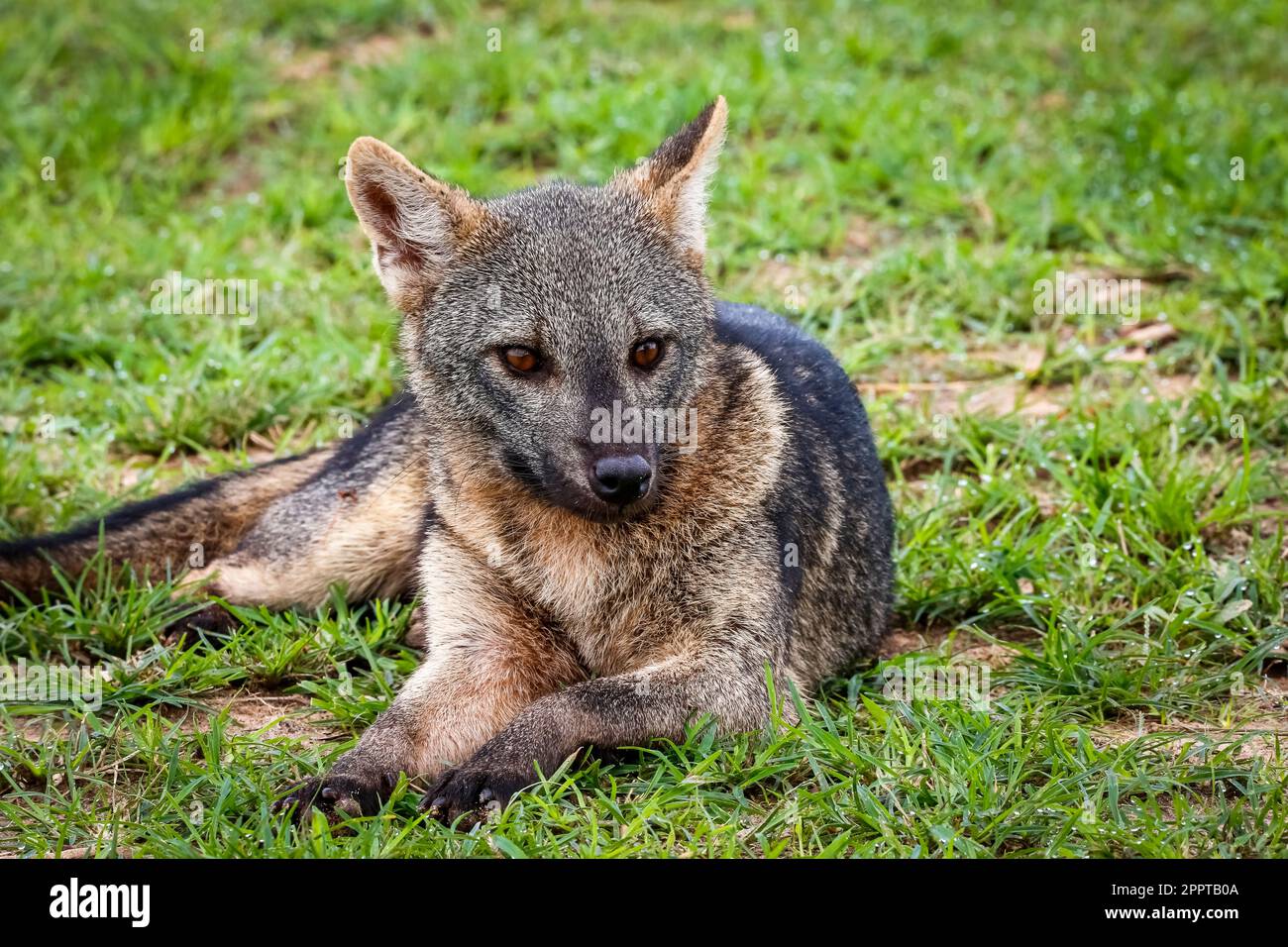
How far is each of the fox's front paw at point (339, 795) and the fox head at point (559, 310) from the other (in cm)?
108

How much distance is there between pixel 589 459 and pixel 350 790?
124 centimetres

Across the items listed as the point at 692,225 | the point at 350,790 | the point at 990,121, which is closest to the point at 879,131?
the point at 990,121

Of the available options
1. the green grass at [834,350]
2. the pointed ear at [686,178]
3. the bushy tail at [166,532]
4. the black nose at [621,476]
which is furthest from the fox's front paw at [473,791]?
the bushy tail at [166,532]

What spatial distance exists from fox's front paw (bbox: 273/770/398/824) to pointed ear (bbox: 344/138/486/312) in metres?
1.70

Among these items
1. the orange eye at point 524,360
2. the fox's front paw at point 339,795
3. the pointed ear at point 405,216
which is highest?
the pointed ear at point 405,216

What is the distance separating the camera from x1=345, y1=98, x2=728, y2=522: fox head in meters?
4.67

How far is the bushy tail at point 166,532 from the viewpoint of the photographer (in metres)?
5.80

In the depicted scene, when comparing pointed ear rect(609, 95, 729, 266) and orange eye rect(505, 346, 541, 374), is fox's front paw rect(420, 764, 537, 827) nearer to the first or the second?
orange eye rect(505, 346, 541, 374)

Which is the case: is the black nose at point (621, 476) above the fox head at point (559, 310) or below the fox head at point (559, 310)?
below

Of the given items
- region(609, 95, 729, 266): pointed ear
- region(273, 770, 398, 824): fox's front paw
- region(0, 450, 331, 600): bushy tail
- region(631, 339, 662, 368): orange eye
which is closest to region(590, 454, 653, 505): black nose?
region(631, 339, 662, 368): orange eye

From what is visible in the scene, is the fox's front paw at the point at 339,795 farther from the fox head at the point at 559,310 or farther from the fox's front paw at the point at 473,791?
the fox head at the point at 559,310

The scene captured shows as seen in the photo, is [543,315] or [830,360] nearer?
[543,315]

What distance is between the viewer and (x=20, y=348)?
795 centimetres

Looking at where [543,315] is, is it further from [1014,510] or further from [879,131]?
[879,131]
